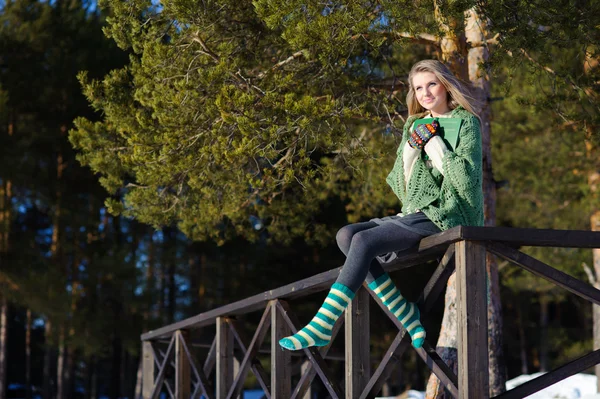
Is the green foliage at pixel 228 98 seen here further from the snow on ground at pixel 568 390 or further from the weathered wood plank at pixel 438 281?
the snow on ground at pixel 568 390

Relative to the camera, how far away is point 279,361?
529 cm

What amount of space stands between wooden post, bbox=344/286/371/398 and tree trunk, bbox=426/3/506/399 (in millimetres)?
3245

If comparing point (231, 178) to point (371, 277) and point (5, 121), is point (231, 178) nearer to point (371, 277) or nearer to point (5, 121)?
point (371, 277)

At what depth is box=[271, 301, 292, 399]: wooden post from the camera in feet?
17.0

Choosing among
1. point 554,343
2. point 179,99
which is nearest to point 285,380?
point 179,99

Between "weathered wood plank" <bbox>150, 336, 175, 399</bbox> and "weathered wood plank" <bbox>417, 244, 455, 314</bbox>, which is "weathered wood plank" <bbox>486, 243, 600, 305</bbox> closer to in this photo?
"weathered wood plank" <bbox>417, 244, 455, 314</bbox>

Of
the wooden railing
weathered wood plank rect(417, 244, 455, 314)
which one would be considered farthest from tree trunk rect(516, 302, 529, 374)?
weathered wood plank rect(417, 244, 455, 314)

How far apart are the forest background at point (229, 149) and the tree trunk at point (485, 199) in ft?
0.90

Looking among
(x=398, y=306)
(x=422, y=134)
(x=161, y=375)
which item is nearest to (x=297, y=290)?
(x=398, y=306)

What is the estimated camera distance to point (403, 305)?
3.71 metres

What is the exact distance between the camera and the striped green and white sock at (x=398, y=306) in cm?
368

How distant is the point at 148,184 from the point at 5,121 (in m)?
10.2

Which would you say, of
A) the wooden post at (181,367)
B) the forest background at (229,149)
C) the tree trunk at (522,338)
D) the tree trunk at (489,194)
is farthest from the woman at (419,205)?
the tree trunk at (522,338)

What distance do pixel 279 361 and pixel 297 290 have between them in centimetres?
74
